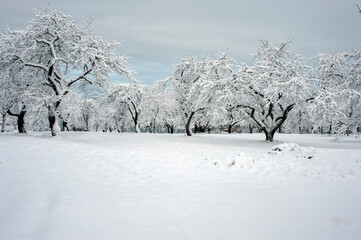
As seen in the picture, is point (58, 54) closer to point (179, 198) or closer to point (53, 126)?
point (53, 126)

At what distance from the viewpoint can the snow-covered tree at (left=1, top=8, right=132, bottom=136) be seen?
16781mm

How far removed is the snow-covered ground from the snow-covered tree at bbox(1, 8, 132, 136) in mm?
10042

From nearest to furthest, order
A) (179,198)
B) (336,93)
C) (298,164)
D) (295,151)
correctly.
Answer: (179,198)
(298,164)
(295,151)
(336,93)

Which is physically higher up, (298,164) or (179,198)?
(298,164)

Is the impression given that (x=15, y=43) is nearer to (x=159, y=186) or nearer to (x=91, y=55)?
(x=91, y=55)

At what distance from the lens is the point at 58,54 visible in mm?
19391

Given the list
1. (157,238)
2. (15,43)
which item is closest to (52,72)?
(15,43)

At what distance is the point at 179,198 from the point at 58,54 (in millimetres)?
20170

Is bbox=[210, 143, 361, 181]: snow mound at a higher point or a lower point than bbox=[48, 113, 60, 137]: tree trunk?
lower

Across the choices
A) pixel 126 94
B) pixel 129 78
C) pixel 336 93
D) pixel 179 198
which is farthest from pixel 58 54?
pixel 336 93

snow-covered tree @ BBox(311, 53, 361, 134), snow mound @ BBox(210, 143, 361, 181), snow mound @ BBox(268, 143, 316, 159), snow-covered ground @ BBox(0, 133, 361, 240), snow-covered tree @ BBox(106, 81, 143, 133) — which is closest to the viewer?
snow-covered ground @ BBox(0, 133, 361, 240)

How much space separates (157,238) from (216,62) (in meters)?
21.9

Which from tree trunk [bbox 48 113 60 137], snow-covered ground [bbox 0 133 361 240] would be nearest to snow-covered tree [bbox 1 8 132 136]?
tree trunk [bbox 48 113 60 137]

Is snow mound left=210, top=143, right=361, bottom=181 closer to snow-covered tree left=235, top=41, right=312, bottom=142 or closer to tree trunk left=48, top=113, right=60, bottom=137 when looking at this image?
snow-covered tree left=235, top=41, right=312, bottom=142
